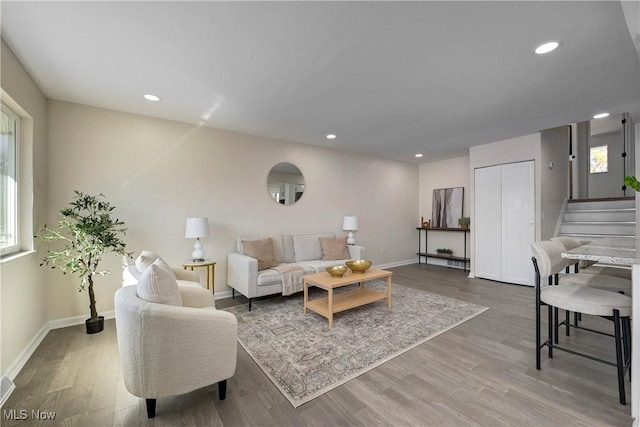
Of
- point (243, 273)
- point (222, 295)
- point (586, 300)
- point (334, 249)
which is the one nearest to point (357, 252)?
point (334, 249)

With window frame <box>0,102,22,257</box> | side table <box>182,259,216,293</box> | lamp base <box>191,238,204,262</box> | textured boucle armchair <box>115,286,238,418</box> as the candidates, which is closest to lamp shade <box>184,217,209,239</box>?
lamp base <box>191,238,204,262</box>

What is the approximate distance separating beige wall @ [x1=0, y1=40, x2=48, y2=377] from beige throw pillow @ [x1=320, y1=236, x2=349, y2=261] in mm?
3420

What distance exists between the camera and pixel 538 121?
3.75 meters

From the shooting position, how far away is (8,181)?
2.33 metres

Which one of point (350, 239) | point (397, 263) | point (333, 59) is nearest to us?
point (333, 59)

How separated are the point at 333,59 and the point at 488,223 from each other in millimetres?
4260

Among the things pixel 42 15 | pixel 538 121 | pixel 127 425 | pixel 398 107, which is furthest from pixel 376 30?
pixel 538 121

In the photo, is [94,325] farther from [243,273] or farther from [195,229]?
[243,273]

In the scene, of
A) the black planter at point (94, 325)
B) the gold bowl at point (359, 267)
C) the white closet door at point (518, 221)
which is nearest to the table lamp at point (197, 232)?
the black planter at point (94, 325)

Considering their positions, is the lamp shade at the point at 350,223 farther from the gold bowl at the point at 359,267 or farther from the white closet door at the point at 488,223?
the white closet door at the point at 488,223

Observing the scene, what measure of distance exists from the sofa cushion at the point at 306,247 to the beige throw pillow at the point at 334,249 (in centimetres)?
10

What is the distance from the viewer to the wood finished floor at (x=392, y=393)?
1.59m

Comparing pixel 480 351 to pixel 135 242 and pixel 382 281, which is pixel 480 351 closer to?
Result: pixel 382 281

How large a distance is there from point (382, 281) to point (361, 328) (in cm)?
205
